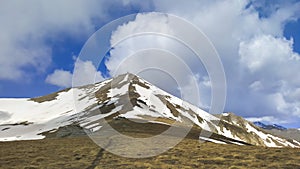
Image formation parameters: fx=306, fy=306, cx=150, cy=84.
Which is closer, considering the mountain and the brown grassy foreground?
the brown grassy foreground

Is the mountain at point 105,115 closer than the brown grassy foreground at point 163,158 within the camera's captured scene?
No

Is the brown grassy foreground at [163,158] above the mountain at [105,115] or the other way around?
the other way around

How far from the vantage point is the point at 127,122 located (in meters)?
78.2

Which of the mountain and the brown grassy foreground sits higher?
A: the mountain

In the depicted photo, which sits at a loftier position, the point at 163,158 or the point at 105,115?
the point at 105,115

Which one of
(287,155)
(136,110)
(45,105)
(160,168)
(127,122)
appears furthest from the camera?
(45,105)

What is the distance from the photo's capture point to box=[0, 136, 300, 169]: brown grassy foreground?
2978 cm

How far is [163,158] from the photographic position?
33.9 metres

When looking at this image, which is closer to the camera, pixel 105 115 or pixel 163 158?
pixel 163 158

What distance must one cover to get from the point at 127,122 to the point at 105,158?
43.9 metres

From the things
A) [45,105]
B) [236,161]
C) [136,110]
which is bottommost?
[236,161]

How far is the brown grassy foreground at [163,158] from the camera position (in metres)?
29.8

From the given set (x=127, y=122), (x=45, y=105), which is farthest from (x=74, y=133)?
(x=45, y=105)

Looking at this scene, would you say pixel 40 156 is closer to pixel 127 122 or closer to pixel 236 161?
pixel 236 161
